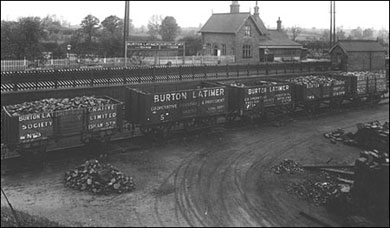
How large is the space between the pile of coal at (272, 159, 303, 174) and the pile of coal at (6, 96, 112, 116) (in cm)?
780

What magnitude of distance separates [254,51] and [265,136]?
27.5 meters

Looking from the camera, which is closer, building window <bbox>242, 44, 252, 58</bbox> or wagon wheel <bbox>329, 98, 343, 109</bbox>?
wagon wheel <bbox>329, 98, 343, 109</bbox>

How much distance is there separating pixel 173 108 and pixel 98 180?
655 centimetres

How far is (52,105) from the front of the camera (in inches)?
649

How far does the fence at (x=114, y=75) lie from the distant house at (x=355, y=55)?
24.3ft

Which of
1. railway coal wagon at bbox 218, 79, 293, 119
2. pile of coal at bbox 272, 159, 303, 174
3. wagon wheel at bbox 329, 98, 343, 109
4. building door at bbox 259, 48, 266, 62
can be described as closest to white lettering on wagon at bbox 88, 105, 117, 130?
pile of coal at bbox 272, 159, 303, 174

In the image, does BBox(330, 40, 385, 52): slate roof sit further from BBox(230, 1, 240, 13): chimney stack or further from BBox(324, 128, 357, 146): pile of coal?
BBox(324, 128, 357, 146): pile of coal

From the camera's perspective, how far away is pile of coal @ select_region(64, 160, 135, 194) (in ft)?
41.9

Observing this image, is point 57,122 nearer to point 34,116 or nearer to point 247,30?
point 34,116

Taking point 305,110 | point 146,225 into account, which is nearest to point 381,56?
point 305,110

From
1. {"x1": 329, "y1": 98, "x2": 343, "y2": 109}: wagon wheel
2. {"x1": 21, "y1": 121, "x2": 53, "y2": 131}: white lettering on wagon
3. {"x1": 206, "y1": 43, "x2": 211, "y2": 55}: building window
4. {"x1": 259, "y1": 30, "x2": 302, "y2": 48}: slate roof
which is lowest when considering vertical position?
{"x1": 21, "y1": 121, "x2": 53, "y2": 131}: white lettering on wagon

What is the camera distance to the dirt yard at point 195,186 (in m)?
10.9

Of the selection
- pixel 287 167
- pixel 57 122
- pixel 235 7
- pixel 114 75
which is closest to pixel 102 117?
pixel 57 122

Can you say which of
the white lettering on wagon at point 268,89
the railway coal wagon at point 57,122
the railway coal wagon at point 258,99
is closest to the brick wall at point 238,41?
the railway coal wagon at point 258,99
